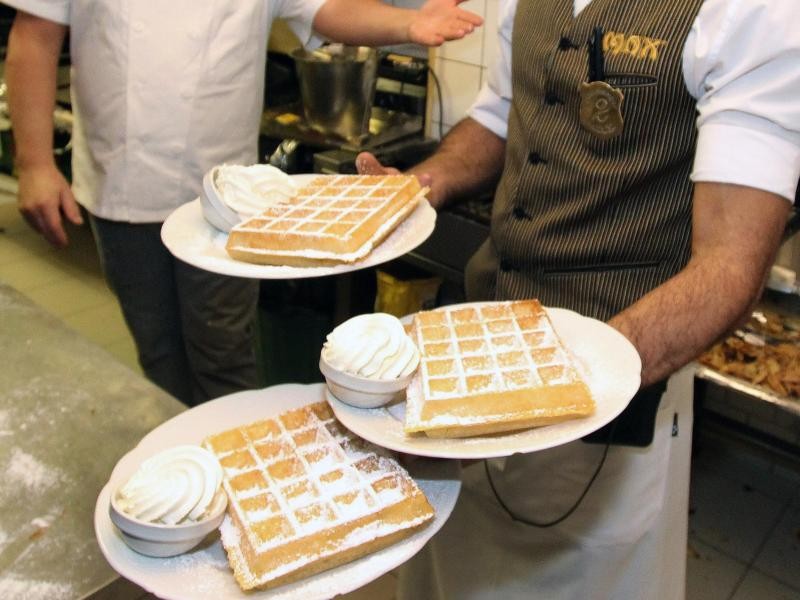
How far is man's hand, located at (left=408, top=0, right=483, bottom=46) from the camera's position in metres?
1.52

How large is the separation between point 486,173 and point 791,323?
1.12m

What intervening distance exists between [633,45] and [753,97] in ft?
0.70

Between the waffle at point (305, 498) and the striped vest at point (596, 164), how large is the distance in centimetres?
53

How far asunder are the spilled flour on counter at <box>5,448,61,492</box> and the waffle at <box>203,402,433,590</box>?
28cm

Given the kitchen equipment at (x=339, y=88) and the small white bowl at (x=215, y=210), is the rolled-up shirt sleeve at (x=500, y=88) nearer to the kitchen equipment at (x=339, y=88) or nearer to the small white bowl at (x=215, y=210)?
the small white bowl at (x=215, y=210)

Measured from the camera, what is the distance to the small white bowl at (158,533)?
2.61 feet

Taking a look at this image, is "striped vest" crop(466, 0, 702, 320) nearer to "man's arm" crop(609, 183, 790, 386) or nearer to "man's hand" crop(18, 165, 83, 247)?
"man's arm" crop(609, 183, 790, 386)

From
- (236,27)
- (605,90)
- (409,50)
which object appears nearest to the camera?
(605,90)

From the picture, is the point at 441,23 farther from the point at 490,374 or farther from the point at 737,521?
the point at 737,521

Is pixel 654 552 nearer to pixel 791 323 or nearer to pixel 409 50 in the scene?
pixel 791 323

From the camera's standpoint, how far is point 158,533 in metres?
0.80

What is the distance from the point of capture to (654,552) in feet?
5.11

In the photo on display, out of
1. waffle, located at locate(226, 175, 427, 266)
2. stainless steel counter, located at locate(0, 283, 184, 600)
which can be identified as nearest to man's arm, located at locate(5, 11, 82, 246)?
stainless steel counter, located at locate(0, 283, 184, 600)

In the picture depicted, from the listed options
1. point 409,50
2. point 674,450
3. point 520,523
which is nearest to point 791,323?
point 674,450
